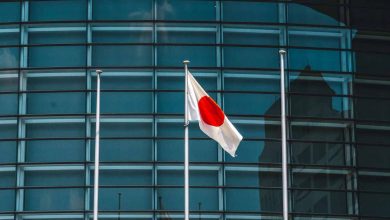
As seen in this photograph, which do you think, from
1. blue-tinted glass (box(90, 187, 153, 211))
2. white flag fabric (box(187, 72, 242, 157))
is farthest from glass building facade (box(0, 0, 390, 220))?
white flag fabric (box(187, 72, 242, 157))

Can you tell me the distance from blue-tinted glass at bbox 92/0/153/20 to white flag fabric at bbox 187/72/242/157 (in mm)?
10516

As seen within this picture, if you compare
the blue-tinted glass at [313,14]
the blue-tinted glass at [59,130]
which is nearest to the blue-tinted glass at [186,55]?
the blue-tinted glass at [313,14]

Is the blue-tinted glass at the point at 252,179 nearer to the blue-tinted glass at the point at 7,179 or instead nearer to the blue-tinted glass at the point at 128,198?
the blue-tinted glass at the point at 128,198

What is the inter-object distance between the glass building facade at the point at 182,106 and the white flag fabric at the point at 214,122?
8.41 m

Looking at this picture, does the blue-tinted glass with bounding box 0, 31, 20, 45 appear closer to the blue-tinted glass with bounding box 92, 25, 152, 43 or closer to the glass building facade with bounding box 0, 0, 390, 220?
the glass building facade with bounding box 0, 0, 390, 220

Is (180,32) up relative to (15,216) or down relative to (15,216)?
up

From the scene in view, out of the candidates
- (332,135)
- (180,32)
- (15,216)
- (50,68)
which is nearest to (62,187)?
(15,216)

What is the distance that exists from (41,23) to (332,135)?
12.8 meters

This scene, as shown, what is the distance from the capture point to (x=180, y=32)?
4391 cm

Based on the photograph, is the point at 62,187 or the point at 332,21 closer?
the point at 62,187

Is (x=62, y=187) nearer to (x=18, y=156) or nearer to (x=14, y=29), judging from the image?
(x=18, y=156)

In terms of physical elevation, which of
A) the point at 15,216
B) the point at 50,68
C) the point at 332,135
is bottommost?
the point at 15,216

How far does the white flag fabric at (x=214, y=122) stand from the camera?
111ft

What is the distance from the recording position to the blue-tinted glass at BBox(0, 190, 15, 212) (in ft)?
139
